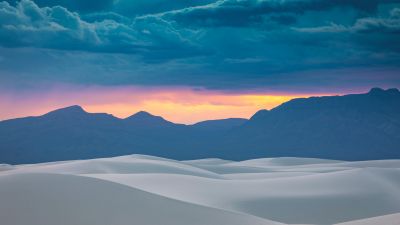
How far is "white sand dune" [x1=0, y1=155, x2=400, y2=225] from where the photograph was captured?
22141mm

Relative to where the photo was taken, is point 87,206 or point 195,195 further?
point 195,195

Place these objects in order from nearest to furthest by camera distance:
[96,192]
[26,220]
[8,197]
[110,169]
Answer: [26,220]
[8,197]
[96,192]
[110,169]

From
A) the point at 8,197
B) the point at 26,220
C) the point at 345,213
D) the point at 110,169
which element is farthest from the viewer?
the point at 110,169

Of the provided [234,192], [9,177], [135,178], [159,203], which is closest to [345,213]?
[234,192]

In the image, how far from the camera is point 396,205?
40.6 m

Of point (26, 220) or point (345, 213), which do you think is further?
point (345, 213)

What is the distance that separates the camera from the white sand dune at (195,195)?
22141 mm

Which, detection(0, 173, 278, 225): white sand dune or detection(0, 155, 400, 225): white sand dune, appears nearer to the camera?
detection(0, 173, 278, 225): white sand dune

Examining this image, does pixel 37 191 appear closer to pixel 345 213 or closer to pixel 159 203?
pixel 159 203

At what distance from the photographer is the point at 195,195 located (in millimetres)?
35375

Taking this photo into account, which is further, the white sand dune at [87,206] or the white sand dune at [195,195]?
the white sand dune at [195,195]

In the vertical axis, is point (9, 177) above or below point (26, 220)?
above

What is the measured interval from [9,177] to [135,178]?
14.3 m

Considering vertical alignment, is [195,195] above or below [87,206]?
above
